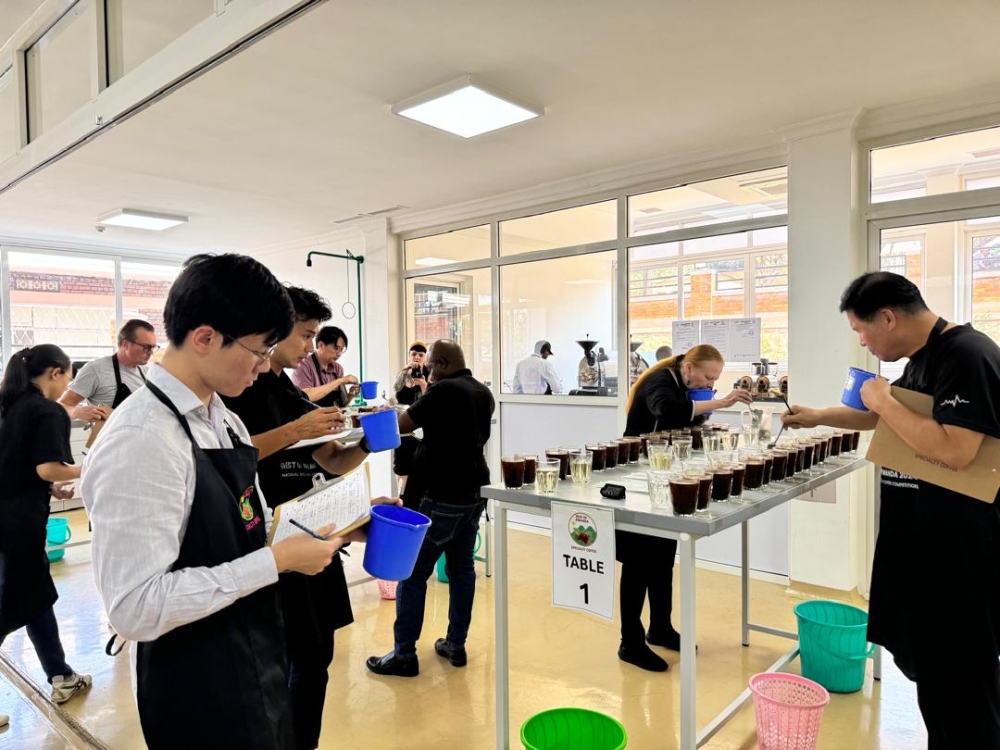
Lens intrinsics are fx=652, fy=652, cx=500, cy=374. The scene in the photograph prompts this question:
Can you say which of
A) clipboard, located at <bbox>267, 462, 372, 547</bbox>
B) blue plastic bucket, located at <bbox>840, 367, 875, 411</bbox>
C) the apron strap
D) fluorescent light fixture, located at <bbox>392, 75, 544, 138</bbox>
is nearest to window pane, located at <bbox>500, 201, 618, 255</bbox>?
fluorescent light fixture, located at <bbox>392, 75, 544, 138</bbox>

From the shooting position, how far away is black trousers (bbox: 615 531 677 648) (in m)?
3.11

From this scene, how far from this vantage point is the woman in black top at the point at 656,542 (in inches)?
123

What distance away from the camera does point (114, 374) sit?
418 centimetres

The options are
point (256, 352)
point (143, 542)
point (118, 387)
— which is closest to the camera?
point (143, 542)

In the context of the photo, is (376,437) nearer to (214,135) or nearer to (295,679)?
(295,679)

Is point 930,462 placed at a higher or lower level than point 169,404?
lower

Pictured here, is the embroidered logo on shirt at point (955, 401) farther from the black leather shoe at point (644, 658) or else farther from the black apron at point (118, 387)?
the black apron at point (118, 387)

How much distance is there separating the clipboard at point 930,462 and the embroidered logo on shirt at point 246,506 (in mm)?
1909

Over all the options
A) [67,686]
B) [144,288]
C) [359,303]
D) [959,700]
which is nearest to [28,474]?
[67,686]

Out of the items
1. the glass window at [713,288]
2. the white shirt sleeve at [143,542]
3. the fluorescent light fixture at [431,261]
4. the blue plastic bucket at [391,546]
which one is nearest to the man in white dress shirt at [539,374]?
the glass window at [713,288]

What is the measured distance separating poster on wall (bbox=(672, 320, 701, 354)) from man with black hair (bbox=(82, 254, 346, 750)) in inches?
152

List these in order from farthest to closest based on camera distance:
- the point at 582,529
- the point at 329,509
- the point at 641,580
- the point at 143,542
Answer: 1. the point at 641,580
2. the point at 582,529
3. the point at 329,509
4. the point at 143,542

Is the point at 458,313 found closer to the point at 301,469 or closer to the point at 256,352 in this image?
the point at 301,469

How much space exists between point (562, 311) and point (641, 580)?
2818 millimetres
